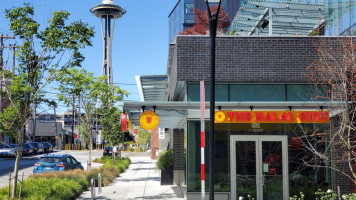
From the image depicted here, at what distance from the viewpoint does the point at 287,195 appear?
15766 millimetres

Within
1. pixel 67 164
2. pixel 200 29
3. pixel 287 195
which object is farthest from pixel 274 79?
pixel 67 164

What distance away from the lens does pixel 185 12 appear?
99.4 m

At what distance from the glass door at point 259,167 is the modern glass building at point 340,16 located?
4.80 metres

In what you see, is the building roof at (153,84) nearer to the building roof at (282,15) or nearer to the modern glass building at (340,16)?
the building roof at (282,15)

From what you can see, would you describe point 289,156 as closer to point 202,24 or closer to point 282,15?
point 282,15

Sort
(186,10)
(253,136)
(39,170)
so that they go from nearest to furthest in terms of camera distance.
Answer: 1. (253,136)
2. (39,170)
3. (186,10)

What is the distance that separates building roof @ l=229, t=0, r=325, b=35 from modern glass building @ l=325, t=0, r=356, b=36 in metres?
1.40

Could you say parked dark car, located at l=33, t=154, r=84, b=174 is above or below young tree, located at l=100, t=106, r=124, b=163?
below

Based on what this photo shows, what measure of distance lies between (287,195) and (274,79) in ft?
13.3

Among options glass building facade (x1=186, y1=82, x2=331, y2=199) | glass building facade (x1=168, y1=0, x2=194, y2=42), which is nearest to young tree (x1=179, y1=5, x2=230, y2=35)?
glass building facade (x1=186, y1=82, x2=331, y2=199)

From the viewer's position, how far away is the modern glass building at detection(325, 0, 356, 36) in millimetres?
17453

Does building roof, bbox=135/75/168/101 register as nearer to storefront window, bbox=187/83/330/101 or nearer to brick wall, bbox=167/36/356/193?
brick wall, bbox=167/36/356/193

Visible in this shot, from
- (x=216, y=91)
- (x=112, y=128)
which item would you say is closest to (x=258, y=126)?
(x=216, y=91)

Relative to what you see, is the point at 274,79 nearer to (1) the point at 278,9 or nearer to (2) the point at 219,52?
(2) the point at 219,52
